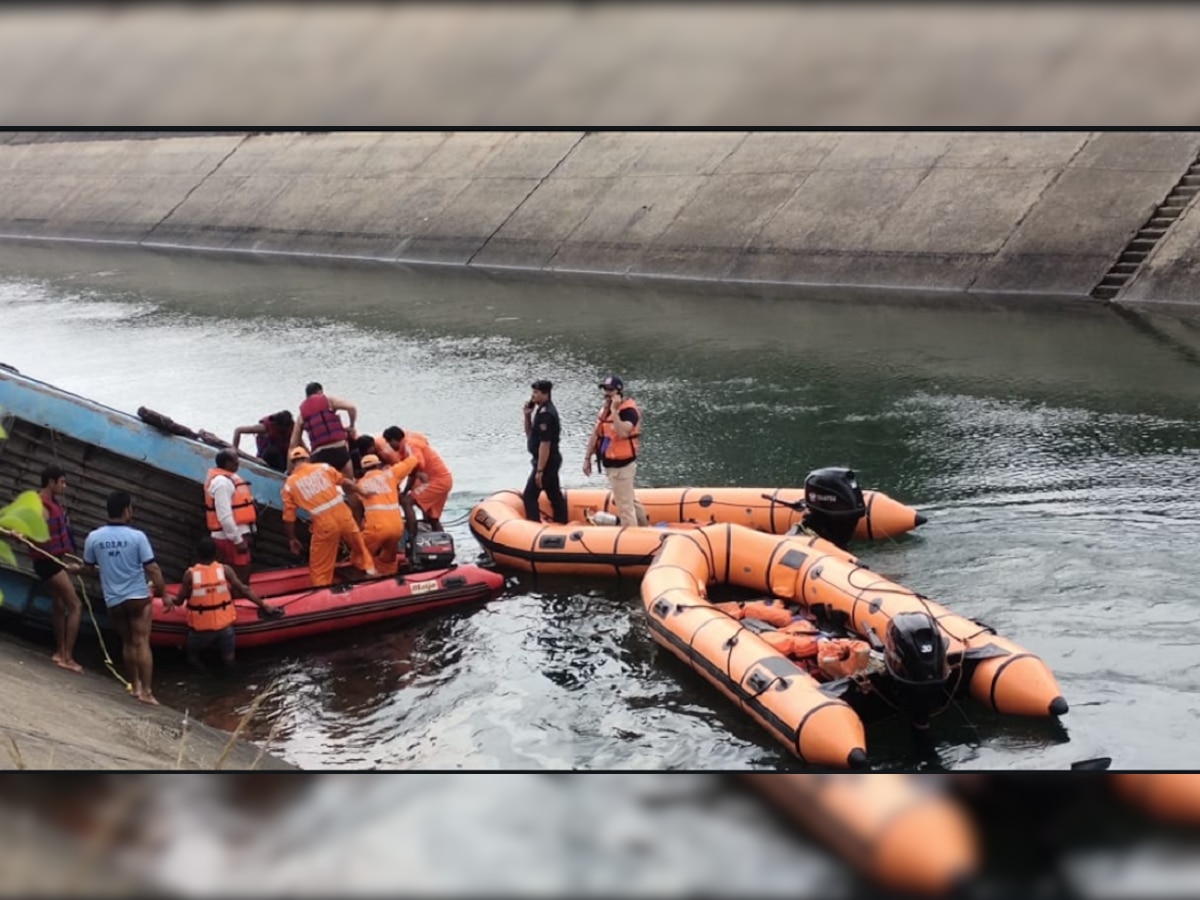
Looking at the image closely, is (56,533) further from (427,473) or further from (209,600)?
(427,473)

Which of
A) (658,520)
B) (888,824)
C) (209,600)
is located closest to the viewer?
(888,824)

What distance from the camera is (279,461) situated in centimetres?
1155

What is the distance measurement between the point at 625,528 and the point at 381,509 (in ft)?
7.23

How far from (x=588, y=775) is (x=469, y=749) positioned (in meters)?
7.35

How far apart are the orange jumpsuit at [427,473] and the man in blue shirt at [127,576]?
9.99ft

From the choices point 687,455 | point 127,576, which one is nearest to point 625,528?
point 687,455

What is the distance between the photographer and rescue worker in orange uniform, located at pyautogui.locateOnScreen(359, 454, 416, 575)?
10586 mm

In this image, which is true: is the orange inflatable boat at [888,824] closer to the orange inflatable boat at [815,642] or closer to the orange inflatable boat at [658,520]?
the orange inflatable boat at [815,642]

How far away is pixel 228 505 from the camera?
9.83 m

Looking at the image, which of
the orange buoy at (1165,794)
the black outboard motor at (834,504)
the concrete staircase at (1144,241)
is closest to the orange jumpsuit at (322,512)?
the black outboard motor at (834,504)

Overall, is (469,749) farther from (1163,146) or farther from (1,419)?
(1163,146)

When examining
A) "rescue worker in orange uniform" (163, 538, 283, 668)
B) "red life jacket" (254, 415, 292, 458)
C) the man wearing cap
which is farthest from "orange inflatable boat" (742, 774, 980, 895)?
"red life jacket" (254, 415, 292, 458)

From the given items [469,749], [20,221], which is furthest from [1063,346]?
[20,221]

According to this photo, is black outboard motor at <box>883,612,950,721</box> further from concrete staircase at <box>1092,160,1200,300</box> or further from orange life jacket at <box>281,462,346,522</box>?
concrete staircase at <box>1092,160,1200,300</box>
